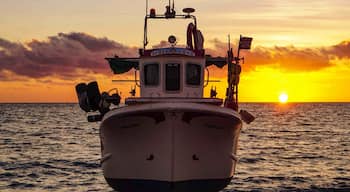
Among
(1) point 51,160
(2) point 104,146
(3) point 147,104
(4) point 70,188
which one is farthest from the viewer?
(1) point 51,160

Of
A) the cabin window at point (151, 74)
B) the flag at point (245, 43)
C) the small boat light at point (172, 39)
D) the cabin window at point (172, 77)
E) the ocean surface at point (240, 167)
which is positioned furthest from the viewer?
the ocean surface at point (240, 167)

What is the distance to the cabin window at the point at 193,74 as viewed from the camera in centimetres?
2094

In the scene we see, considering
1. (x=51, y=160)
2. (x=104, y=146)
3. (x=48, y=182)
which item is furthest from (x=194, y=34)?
(x=51, y=160)

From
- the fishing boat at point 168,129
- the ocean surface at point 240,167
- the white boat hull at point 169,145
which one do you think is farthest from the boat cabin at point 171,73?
the ocean surface at point 240,167

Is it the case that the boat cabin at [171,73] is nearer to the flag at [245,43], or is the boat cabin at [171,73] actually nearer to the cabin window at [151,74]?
the cabin window at [151,74]

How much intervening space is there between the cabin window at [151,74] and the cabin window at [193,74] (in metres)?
1.13

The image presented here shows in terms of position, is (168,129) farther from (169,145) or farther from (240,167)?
(240,167)

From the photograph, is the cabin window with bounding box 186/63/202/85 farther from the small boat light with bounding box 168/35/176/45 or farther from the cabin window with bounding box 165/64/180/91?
the small boat light with bounding box 168/35/176/45

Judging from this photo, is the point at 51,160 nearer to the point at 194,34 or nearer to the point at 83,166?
the point at 83,166

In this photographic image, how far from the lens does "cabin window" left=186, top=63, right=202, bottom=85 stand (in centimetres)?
2094

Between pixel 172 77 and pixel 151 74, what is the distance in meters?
0.91

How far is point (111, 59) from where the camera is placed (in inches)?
949

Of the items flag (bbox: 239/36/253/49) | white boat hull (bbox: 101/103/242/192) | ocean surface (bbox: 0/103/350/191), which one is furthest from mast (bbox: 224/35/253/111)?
ocean surface (bbox: 0/103/350/191)

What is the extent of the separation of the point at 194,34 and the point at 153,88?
14.5 feet
